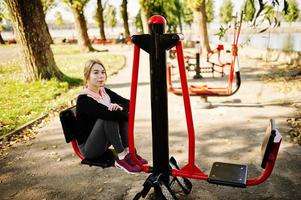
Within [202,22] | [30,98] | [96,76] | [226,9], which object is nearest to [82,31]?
[202,22]

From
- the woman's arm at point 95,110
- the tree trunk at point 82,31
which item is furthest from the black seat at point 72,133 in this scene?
the tree trunk at point 82,31

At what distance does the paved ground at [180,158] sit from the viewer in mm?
3656

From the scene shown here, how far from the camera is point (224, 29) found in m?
3.95

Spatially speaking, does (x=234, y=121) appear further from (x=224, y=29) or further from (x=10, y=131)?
(x=10, y=131)

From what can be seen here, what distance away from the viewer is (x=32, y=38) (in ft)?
30.7

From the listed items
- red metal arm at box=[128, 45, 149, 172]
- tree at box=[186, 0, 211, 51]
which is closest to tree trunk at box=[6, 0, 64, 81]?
red metal arm at box=[128, 45, 149, 172]

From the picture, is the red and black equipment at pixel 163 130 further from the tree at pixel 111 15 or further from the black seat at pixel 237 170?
the tree at pixel 111 15

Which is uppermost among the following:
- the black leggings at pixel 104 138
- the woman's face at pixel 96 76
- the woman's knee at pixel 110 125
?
the woman's face at pixel 96 76

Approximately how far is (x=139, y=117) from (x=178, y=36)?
164 inches

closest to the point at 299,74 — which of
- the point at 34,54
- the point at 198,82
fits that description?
the point at 198,82

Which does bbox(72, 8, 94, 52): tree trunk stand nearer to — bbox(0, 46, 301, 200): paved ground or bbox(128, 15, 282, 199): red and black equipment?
bbox(0, 46, 301, 200): paved ground

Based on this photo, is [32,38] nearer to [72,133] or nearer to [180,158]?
[180,158]

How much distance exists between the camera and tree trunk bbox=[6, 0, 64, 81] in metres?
9.08

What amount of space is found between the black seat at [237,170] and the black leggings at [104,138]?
890mm
